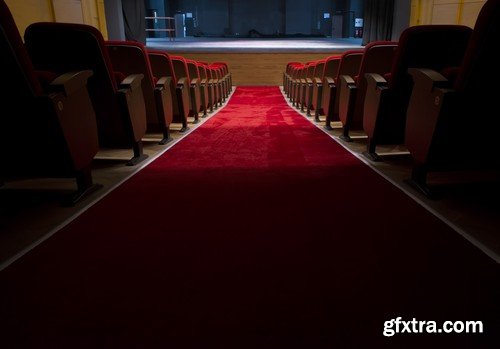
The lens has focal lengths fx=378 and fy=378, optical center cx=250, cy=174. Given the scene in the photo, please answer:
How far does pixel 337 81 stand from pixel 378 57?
0.31 metres

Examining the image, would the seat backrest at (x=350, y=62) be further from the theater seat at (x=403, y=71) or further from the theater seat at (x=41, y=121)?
the theater seat at (x=41, y=121)

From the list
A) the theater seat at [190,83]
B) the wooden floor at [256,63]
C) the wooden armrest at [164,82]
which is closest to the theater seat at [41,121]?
the wooden armrest at [164,82]

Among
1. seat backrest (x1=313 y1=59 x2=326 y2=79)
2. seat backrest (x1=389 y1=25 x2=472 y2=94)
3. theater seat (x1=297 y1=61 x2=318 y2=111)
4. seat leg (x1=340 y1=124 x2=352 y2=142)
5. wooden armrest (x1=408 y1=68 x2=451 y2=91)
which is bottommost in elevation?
seat leg (x1=340 y1=124 x2=352 y2=142)

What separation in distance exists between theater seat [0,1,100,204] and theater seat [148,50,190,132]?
67cm

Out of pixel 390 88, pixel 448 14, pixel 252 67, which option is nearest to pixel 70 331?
pixel 390 88

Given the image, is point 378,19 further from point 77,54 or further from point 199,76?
point 77,54

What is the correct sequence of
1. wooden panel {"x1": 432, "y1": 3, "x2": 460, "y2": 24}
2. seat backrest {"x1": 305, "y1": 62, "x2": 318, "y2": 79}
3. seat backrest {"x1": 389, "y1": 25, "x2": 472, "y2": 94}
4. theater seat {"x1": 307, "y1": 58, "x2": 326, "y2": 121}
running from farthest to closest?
1. wooden panel {"x1": 432, "y1": 3, "x2": 460, "y2": 24}
2. seat backrest {"x1": 305, "y1": 62, "x2": 318, "y2": 79}
3. theater seat {"x1": 307, "y1": 58, "x2": 326, "y2": 121}
4. seat backrest {"x1": 389, "y1": 25, "x2": 472, "y2": 94}

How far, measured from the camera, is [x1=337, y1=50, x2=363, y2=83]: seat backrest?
162cm

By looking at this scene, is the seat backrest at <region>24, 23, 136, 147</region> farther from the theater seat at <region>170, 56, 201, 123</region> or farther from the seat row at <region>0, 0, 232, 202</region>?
the theater seat at <region>170, 56, 201, 123</region>

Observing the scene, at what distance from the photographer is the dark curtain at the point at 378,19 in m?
4.94

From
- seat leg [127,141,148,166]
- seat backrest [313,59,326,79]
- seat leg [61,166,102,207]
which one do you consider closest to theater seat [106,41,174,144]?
seat leg [127,141,148,166]

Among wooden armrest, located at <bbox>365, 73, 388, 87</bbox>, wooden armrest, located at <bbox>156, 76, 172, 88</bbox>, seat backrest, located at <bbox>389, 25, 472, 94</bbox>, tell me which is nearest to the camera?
seat backrest, located at <bbox>389, 25, 472, 94</bbox>

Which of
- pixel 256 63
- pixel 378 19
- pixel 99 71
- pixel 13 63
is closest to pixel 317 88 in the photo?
pixel 99 71

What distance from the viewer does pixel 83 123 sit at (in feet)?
3.16
